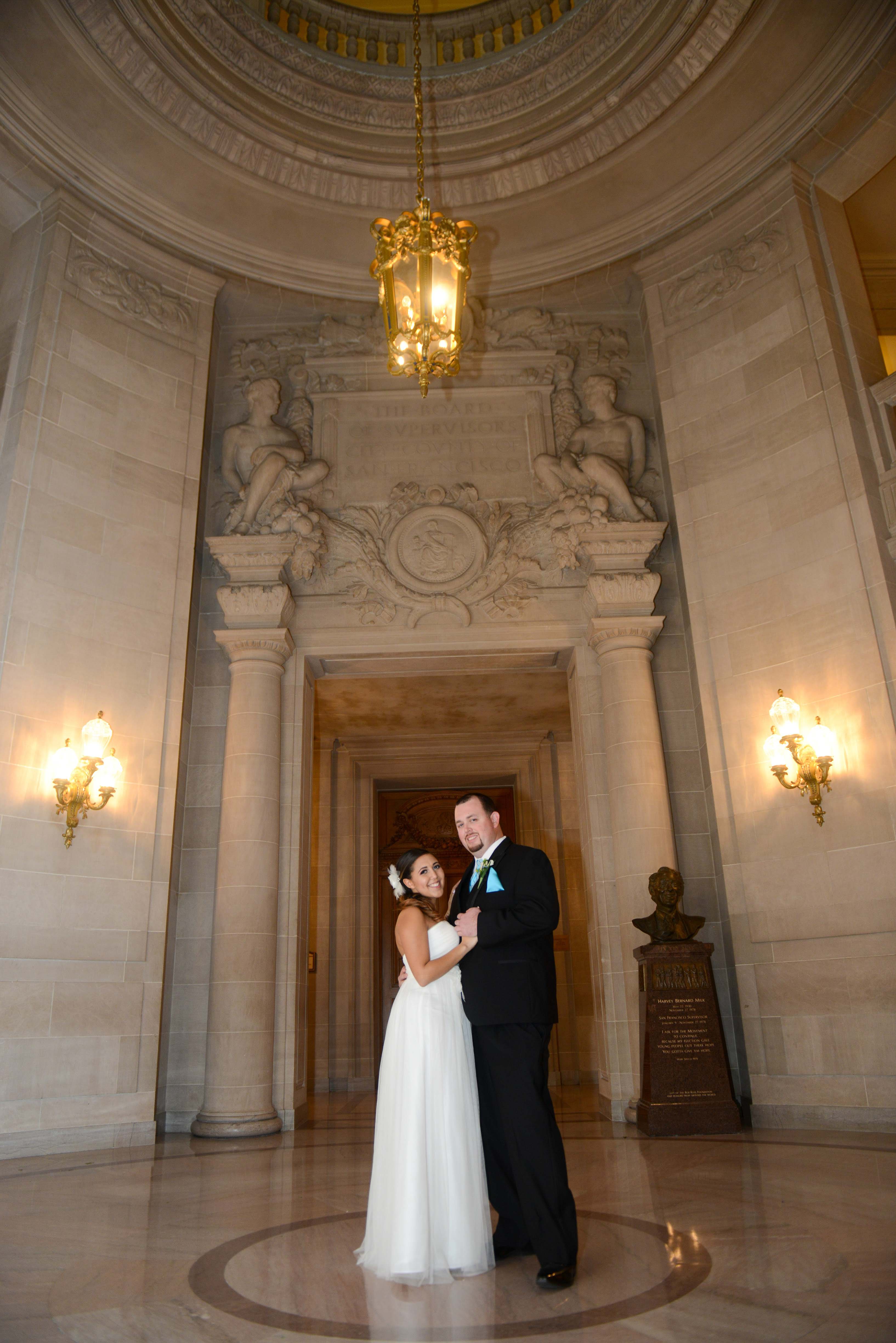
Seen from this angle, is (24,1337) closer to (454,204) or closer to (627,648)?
(627,648)

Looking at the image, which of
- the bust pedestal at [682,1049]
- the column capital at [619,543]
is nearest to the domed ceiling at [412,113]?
the column capital at [619,543]

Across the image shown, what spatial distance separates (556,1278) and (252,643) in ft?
20.8

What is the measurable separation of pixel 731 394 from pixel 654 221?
7.68 feet

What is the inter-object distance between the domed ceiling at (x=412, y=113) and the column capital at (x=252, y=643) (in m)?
4.22

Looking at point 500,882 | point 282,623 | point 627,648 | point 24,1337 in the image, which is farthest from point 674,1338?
point 282,623

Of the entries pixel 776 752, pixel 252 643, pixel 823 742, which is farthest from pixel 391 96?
pixel 823 742

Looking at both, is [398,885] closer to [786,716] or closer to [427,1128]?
[427,1128]

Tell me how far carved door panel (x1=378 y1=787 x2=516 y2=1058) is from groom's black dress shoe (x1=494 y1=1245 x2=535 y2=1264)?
942 centimetres

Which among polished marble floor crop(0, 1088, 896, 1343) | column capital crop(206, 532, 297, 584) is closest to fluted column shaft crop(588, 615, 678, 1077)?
polished marble floor crop(0, 1088, 896, 1343)

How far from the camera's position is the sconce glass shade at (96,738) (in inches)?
285

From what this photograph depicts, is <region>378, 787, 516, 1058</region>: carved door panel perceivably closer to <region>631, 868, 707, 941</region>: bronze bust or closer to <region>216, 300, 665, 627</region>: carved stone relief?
<region>216, 300, 665, 627</region>: carved stone relief

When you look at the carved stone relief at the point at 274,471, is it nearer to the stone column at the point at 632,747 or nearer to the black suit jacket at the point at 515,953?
the stone column at the point at 632,747

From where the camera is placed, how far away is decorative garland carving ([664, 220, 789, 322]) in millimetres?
8711

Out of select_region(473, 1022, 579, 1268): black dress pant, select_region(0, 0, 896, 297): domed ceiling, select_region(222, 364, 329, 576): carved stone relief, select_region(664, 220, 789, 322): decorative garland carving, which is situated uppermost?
select_region(0, 0, 896, 297): domed ceiling
